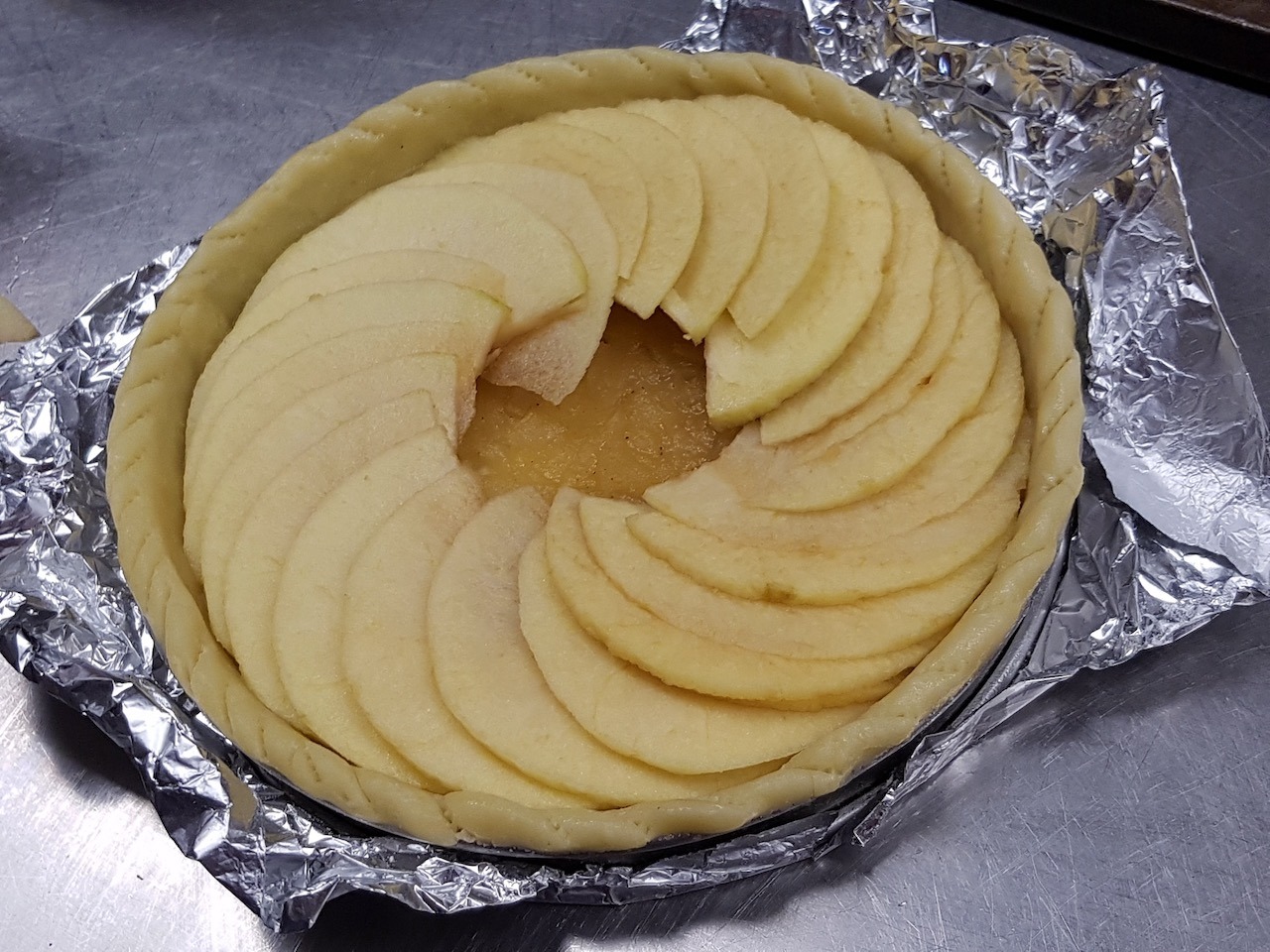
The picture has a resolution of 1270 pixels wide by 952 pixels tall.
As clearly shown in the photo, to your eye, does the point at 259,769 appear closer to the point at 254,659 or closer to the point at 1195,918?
the point at 254,659

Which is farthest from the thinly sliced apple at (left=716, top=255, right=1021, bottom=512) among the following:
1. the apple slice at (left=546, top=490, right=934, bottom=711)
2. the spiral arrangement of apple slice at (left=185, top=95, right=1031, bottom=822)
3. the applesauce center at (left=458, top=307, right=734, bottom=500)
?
the apple slice at (left=546, top=490, right=934, bottom=711)

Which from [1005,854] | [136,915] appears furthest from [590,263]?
[136,915]

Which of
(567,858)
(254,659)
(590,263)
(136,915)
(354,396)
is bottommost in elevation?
(136,915)

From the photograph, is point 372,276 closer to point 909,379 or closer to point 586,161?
point 586,161

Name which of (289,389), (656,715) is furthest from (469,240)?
(656,715)

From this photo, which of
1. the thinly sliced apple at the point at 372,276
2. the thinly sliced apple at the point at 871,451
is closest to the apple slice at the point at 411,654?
the thinly sliced apple at the point at 372,276

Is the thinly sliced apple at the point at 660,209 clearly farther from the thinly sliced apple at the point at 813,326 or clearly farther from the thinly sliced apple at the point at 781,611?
the thinly sliced apple at the point at 781,611
